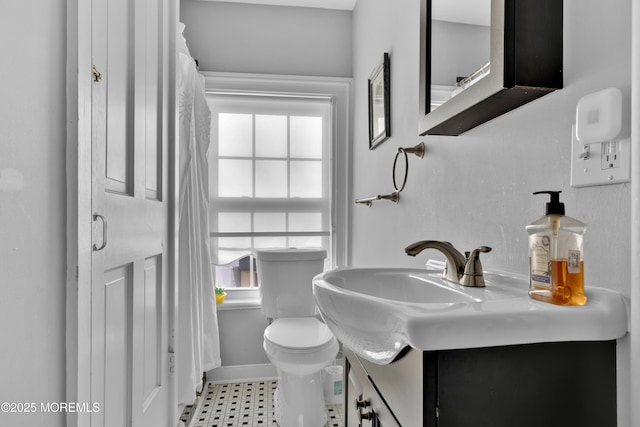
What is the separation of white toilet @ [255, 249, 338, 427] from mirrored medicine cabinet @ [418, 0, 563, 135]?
3.81ft

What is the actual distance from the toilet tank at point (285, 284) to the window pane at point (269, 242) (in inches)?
13.6

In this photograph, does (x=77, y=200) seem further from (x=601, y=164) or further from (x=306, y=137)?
(x=306, y=137)

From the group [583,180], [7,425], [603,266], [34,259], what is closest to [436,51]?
[583,180]

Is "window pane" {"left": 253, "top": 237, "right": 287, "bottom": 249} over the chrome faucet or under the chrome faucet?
under

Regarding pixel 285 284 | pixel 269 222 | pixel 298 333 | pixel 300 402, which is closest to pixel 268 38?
pixel 269 222

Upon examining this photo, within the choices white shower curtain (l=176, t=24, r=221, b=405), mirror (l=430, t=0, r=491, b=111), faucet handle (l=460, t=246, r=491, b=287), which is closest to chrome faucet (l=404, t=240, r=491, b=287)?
faucet handle (l=460, t=246, r=491, b=287)

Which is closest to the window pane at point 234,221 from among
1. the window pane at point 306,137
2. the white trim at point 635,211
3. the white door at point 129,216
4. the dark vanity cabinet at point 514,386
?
the window pane at point 306,137

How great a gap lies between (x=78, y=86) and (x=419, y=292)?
962mm

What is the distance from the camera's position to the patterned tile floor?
195 centimetres

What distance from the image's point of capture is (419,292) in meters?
0.95

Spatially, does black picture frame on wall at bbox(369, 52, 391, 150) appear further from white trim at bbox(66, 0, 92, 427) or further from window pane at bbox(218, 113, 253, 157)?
white trim at bbox(66, 0, 92, 427)

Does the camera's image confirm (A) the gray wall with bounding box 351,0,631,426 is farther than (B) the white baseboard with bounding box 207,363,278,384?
No

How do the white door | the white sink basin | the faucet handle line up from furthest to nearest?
the white door
the faucet handle
the white sink basin

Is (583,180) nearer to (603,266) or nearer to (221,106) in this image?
(603,266)
